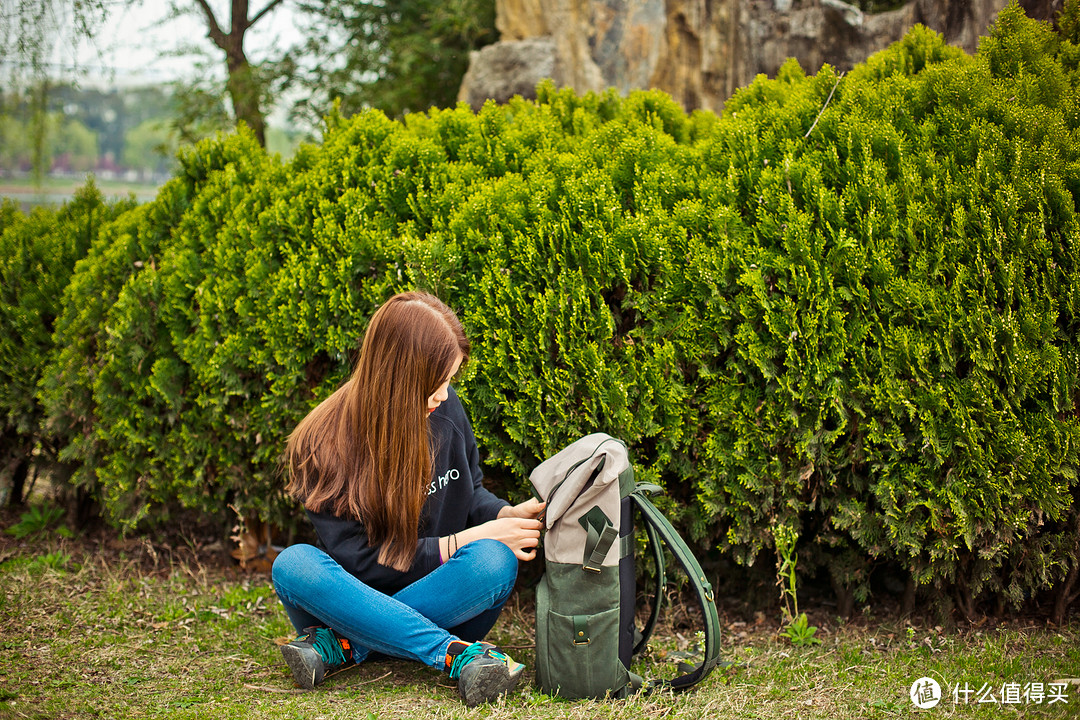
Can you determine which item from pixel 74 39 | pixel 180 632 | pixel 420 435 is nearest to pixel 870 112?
pixel 420 435

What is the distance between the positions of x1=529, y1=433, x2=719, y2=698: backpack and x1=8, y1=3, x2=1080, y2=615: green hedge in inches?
18.1

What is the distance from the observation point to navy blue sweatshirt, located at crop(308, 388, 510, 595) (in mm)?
2705

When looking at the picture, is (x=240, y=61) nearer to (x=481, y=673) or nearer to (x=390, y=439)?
(x=390, y=439)

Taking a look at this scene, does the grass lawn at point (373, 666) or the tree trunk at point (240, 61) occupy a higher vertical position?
the tree trunk at point (240, 61)

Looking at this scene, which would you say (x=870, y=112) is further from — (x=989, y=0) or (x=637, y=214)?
(x=989, y=0)

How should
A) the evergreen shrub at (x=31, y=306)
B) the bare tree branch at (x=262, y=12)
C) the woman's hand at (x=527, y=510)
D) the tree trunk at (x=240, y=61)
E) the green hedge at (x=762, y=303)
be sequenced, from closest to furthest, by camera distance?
the woman's hand at (x=527, y=510)
the green hedge at (x=762, y=303)
the evergreen shrub at (x=31, y=306)
the tree trunk at (x=240, y=61)
the bare tree branch at (x=262, y=12)

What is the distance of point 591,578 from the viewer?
2586mm

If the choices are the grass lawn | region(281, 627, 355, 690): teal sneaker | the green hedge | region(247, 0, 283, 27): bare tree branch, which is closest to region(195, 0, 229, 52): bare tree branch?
region(247, 0, 283, 27): bare tree branch

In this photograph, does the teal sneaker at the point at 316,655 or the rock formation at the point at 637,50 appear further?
the rock formation at the point at 637,50

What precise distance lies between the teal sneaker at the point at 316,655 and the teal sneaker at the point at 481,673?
1.61ft

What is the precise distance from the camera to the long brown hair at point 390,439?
106 inches

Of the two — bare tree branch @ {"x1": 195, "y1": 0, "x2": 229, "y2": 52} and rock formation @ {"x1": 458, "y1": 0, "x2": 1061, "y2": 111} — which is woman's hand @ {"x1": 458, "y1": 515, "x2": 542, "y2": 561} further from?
bare tree branch @ {"x1": 195, "y1": 0, "x2": 229, "y2": 52}

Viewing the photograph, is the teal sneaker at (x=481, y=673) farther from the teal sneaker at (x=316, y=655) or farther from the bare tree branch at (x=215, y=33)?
the bare tree branch at (x=215, y=33)

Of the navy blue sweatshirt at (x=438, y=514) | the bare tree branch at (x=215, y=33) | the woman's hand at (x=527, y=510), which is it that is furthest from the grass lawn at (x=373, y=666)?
the bare tree branch at (x=215, y=33)
